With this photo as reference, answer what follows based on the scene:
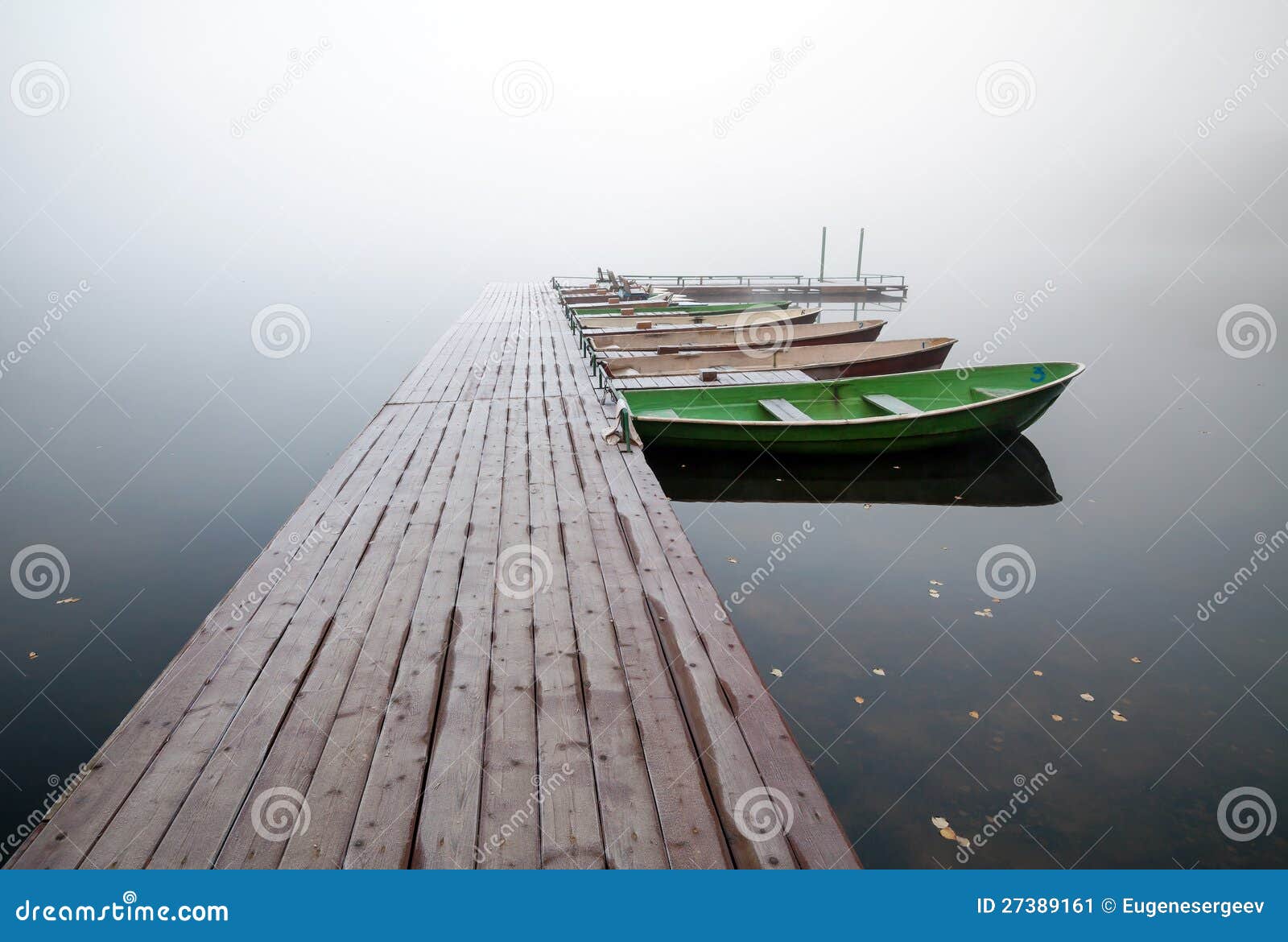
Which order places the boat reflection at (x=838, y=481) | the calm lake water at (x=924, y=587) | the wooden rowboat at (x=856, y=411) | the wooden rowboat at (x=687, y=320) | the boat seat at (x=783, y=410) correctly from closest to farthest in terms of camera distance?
the calm lake water at (x=924, y=587)
the wooden rowboat at (x=856, y=411)
the boat reflection at (x=838, y=481)
the boat seat at (x=783, y=410)
the wooden rowboat at (x=687, y=320)

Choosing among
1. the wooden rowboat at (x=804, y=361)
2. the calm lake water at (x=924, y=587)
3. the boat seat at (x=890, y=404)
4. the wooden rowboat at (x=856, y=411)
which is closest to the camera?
the calm lake water at (x=924, y=587)

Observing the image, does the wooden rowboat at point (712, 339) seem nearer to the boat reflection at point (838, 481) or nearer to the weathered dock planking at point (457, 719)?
the boat reflection at point (838, 481)

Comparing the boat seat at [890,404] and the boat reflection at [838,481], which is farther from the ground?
the boat seat at [890,404]

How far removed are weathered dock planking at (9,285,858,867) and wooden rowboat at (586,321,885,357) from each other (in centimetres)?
873

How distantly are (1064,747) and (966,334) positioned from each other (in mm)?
22631

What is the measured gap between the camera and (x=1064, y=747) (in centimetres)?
528

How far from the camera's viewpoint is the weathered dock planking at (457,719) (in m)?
2.58

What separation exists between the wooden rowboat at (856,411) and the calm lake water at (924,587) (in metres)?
0.64

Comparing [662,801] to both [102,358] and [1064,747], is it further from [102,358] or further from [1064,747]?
[102,358]

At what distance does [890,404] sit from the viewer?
10531 millimetres

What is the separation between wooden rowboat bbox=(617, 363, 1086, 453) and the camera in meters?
9.39

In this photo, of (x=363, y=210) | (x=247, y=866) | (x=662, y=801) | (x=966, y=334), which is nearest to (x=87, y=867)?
(x=247, y=866)

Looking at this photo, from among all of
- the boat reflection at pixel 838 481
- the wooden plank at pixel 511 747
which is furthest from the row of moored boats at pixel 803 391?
the wooden plank at pixel 511 747

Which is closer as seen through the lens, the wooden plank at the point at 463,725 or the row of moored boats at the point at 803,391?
the wooden plank at the point at 463,725
